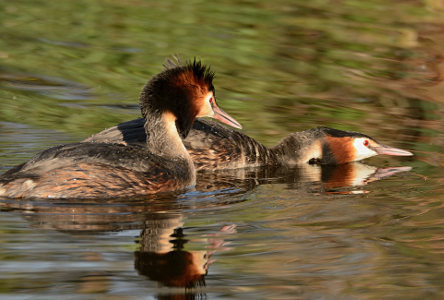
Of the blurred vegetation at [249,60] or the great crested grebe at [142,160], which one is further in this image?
the blurred vegetation at [249,60]

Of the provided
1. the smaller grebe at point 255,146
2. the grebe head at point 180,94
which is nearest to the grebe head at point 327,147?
the smaller grebe at point 255,146

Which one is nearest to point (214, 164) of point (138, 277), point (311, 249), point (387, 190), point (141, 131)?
point (141, 131)

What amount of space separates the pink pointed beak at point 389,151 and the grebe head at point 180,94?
223 cm

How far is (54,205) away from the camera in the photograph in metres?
7.77

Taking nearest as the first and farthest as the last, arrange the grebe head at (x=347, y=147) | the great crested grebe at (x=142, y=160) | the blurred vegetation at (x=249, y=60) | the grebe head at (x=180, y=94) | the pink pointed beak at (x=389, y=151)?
the great crested grebe at (x=142, y=160) < the grebe head at (x=180, y=94) < the pink pointed beak at (x=389, y=151) < the grebe head at (x=347, y=147) < the blurred vegetation at (x=249, y=60)

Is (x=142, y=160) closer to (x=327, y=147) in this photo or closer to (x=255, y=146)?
(x=255, y=146)

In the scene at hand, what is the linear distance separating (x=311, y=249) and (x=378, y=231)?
823mm

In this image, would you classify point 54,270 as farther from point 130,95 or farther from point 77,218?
point 130,95

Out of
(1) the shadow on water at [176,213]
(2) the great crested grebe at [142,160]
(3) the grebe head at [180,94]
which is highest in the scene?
(3) the grebe head at [180,94]

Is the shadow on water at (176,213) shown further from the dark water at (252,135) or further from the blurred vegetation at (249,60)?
the blurred vegetation at (249,60)

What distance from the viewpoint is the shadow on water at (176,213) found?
6.27 m

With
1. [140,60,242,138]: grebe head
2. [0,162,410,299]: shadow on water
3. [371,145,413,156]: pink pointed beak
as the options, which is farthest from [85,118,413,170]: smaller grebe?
[140,60,242,138]: grebe head

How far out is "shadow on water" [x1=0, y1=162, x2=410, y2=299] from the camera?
Answer: 20.6 ft

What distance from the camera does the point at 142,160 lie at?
8477mm
